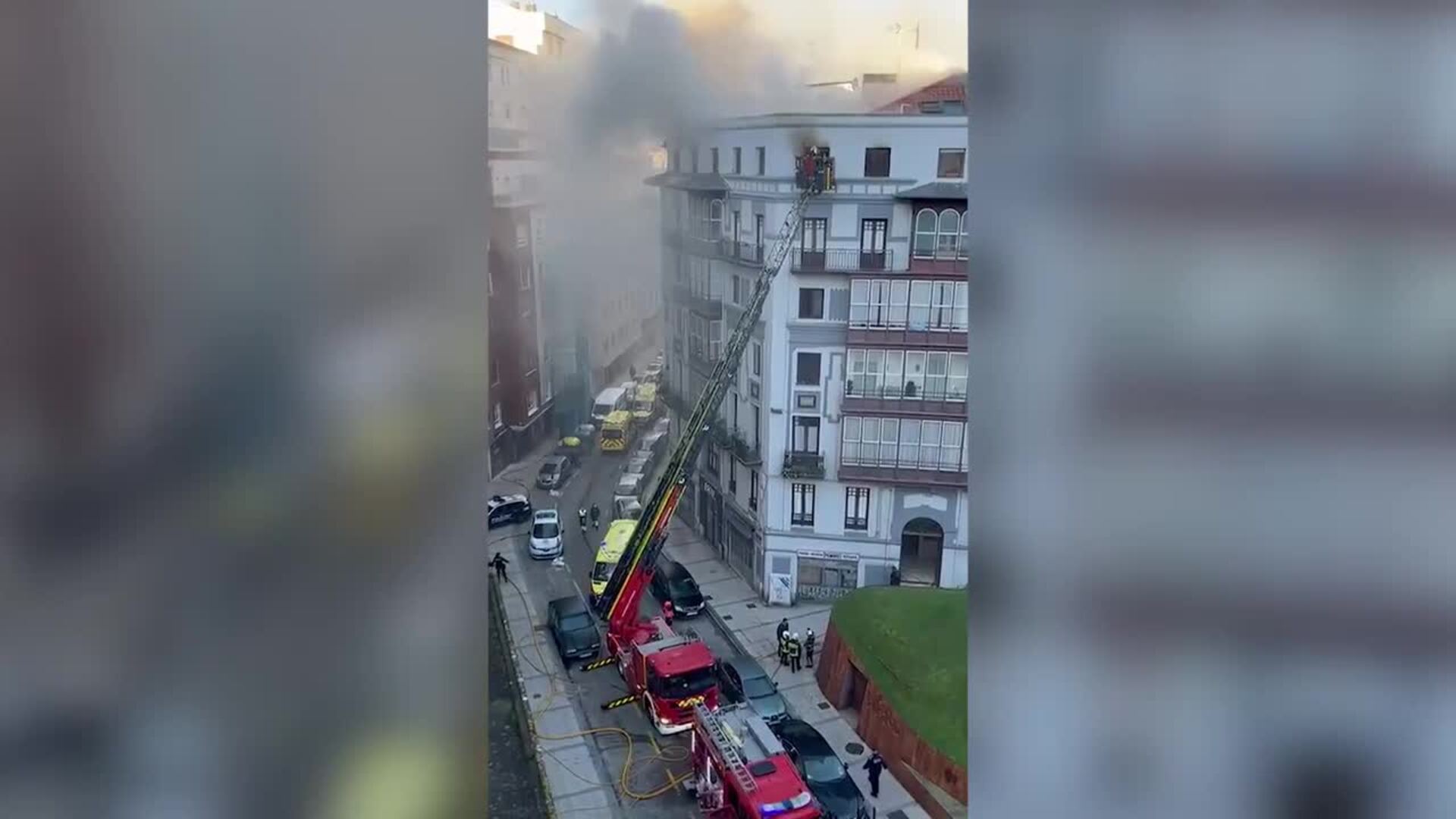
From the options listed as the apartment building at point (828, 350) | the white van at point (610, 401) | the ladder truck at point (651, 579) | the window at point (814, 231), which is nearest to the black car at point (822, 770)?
the ladder truck at point (651, 579)

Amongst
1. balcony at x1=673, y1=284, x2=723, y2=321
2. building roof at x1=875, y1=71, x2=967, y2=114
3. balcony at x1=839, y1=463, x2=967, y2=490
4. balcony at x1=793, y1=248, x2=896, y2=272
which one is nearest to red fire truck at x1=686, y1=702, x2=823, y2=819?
balcony at x1=839, y1=463, x2=967, y2=490

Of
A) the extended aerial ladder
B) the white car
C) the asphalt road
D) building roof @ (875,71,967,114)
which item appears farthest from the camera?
the white car

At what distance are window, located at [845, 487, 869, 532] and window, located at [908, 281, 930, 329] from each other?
378mm

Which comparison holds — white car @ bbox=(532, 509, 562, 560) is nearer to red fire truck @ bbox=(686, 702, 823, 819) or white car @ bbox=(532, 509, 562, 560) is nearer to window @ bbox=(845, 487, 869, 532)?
red fire truck @ bbox=(686, 702, 823, 819)

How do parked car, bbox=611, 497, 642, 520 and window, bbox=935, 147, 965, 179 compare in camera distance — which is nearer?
window, bbox=935, 147, 965, 179

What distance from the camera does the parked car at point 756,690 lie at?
1.87m

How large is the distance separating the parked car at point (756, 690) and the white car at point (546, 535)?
1.55ft

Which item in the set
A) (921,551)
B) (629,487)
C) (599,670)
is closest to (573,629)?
(599,670)

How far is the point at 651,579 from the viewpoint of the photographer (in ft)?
6.59

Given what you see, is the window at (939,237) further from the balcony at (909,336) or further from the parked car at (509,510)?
the parked car at (509,510)

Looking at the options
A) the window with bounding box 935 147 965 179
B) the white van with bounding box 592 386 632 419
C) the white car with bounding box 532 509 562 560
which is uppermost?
the window with bounding box 935 147 965 179

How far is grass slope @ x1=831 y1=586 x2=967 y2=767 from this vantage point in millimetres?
1721

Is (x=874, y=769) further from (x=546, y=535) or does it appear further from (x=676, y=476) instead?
(x=546, y=535)
